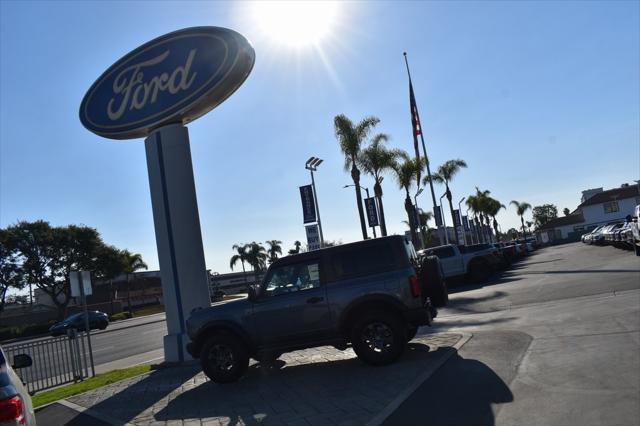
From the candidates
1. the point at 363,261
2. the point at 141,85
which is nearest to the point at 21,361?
the point at 363,261

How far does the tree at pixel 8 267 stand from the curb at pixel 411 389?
5002cm

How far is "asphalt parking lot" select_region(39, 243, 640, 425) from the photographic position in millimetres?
5527

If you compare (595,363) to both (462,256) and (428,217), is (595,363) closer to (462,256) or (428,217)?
(462,256)

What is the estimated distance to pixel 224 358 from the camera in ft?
29.9

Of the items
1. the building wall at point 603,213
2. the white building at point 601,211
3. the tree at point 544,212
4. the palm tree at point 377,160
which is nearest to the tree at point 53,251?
the palm tree at point 377,160

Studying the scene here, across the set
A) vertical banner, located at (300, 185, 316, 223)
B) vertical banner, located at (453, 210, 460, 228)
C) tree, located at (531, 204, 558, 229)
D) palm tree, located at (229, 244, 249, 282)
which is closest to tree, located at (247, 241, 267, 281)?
palm tree, located at (229, 244, 249, 282)

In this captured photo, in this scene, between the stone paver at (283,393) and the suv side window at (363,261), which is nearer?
the stone paver at (283,393)

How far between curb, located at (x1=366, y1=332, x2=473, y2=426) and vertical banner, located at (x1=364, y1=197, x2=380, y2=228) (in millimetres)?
22214

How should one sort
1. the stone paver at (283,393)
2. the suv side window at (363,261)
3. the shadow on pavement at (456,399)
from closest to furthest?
the shadow on pavement at (456,399), the stone paver at (283,393), the suv side window at (363,261)

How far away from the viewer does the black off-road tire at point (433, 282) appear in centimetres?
891

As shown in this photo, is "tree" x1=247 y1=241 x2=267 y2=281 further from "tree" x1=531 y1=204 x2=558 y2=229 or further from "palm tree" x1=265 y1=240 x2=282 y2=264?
"tree" x1=531 y1=204 x2=558 y2=229

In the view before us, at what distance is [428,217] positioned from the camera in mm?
77875

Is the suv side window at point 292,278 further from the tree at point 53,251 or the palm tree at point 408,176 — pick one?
the tree at point 53,251

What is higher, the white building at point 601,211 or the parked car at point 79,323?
the white building at point 601,211
